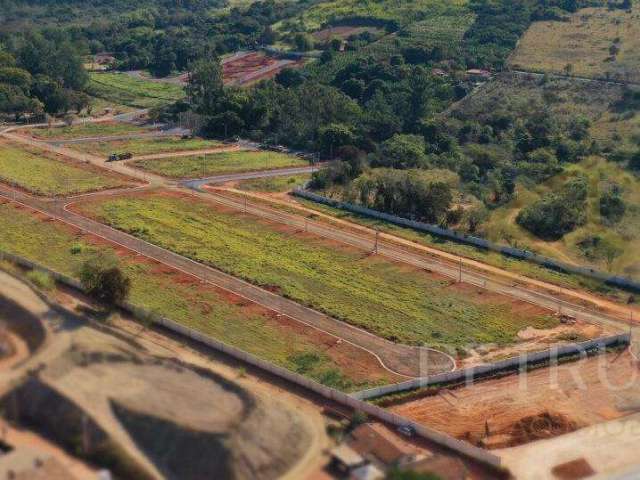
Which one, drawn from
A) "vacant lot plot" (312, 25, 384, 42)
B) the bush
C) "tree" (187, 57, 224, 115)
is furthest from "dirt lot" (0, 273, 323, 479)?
"vacant lot plot" (312, 25, 384, 42)

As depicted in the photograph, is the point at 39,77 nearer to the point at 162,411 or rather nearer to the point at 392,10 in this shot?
the point at 392,10

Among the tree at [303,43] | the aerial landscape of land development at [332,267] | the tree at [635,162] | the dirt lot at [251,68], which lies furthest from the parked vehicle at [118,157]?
the tree at [303,43]

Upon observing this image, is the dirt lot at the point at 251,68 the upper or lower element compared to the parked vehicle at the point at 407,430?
upper

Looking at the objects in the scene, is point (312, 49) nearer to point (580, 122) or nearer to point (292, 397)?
point (580, 122)

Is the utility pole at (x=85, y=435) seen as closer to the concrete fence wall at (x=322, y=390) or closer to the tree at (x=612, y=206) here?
the concrete fence wall at (x=322, y=390)

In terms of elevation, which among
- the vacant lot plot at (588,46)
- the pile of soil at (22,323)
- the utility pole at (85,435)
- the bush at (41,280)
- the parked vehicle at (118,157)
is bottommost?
the parked vehicle at (118,157)

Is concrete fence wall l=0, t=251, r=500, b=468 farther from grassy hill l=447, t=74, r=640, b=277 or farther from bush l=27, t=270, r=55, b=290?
grassy hill l=447, t=74, r=640, b=277

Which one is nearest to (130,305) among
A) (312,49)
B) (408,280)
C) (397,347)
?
(397,347)
